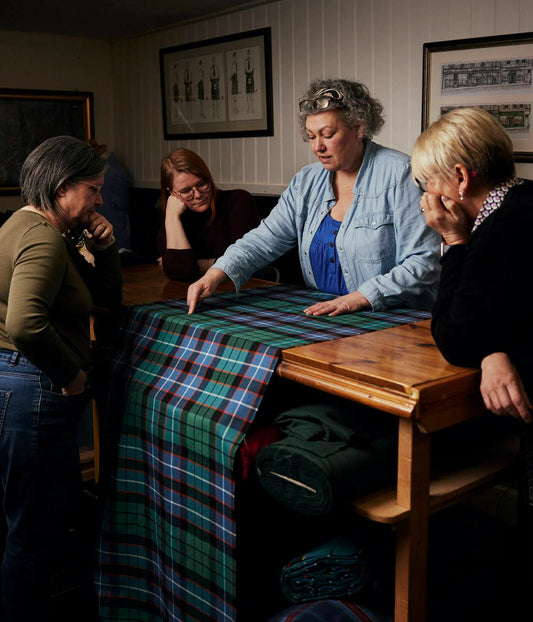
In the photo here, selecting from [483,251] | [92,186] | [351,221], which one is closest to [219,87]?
[351,221]

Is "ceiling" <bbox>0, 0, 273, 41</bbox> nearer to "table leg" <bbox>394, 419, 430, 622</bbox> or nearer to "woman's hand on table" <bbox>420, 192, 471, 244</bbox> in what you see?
"woman's hand on table" <bbox>420, 192, 471, 244</bbox>

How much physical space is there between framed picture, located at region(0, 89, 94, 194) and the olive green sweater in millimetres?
3849

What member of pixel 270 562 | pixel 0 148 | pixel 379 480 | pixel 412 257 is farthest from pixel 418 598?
pixel 0 148

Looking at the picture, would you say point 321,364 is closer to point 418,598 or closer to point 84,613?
point 418,598

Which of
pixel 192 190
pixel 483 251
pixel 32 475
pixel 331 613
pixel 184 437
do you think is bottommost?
pixel 331 613

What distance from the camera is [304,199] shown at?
2.49m

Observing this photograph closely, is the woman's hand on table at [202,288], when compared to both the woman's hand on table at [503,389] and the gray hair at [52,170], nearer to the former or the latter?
the gray hair at [52,170]

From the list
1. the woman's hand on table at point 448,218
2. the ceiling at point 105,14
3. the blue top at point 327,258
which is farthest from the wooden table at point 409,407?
the ceiling at point 105,14

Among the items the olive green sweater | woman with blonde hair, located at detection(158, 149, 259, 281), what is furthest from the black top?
woman with blonde hair, located at detection(158, 149, 259, 281)

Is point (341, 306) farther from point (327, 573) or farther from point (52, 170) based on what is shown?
point (52, 170)

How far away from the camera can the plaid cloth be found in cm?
183

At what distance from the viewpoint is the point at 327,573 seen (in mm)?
1795

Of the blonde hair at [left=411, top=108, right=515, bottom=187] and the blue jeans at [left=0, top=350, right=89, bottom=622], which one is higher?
the blonde hair at [left=411, top=108, right=515, bottom=187]

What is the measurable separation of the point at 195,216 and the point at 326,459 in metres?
1.78
